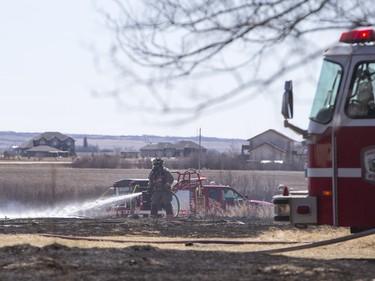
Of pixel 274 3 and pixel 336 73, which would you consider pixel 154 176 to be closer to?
pixel 336 73

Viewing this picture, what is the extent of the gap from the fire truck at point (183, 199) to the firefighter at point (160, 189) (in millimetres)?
716

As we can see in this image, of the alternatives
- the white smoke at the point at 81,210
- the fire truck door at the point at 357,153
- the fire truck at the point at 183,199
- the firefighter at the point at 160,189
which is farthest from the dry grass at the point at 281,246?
the white smoke at the point at 81,210

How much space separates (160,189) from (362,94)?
14.0 m

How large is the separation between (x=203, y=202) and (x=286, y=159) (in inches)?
1324

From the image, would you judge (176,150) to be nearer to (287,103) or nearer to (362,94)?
(362,94)

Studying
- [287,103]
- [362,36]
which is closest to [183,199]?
[362,36]

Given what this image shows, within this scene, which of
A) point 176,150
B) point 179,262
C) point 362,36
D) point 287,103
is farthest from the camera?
point 176,150

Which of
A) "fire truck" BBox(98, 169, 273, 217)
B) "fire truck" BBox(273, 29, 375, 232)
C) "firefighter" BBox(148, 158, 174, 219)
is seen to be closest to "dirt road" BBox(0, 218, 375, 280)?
"fire truck" BBox(273, 29, 375, 232)

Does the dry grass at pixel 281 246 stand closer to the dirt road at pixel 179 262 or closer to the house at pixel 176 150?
the dirt road at pixel 179 262

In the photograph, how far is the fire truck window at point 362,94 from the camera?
516 inches

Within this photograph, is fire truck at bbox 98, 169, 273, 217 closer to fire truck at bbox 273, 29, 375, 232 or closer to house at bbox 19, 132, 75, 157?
fire truck at bbox 273, 29, 375, 232

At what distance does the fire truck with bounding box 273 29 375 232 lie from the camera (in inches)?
514

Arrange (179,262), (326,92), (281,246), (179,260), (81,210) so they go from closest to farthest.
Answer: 1. (179,262)
2. (179,260)
3. (326,92)
4. (281,246)
5. (81,210)

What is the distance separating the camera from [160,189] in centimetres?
2683
